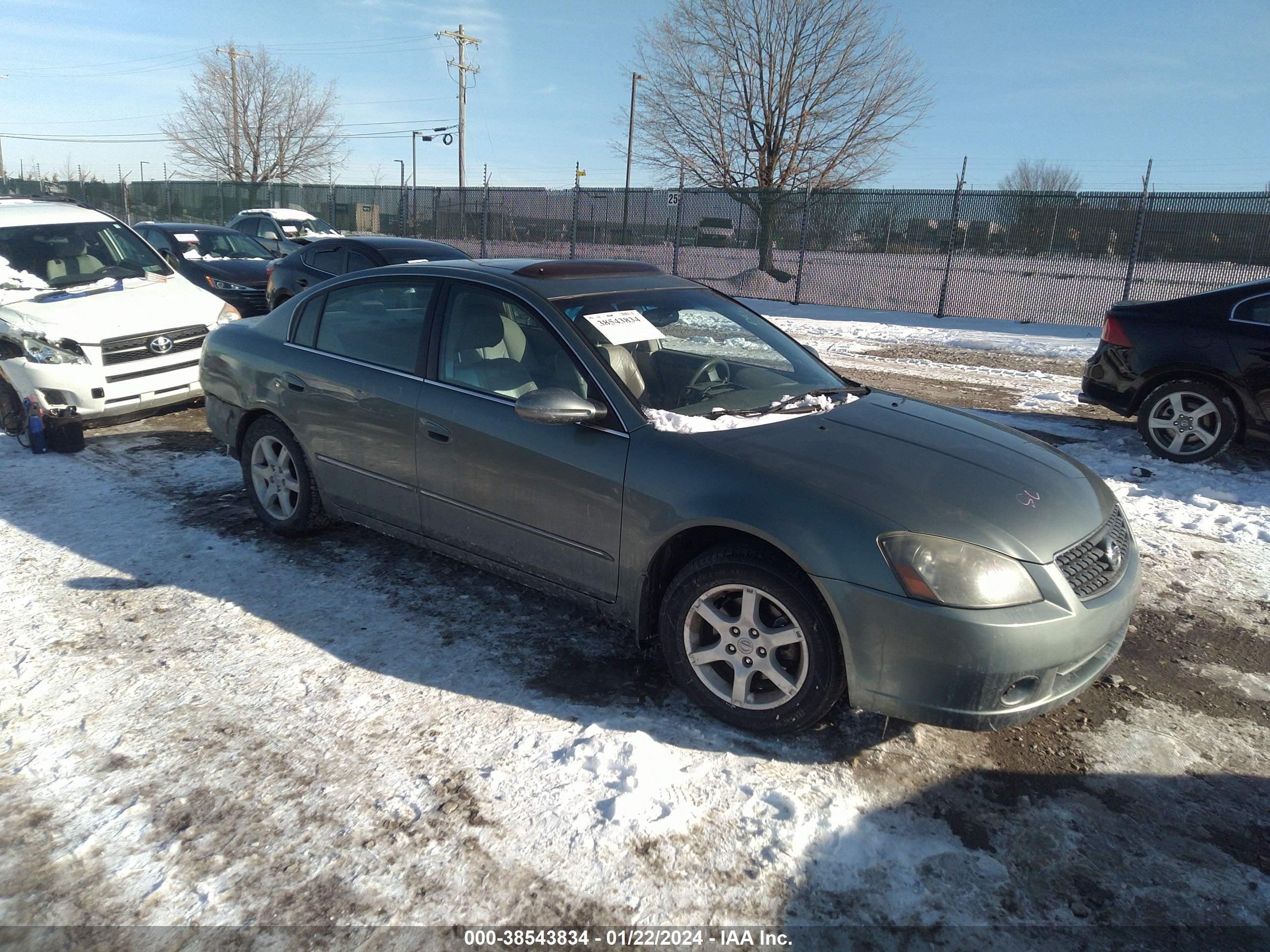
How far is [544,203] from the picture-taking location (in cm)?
2231

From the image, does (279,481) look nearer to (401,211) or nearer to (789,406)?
(789,406)

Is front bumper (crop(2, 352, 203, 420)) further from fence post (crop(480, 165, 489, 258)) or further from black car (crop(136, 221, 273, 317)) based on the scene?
fence post (crop(480, 165, 489, 258))

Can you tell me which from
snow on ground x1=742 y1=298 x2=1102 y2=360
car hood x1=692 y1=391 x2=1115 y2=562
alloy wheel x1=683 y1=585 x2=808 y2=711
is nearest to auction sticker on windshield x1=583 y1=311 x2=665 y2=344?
car hood x1=692 y1=391 x2=1115 y2=562

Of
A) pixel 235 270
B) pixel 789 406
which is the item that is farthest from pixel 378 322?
pixel 235 270

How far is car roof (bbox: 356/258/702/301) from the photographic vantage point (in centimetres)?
401

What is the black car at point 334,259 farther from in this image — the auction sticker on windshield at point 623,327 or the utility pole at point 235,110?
the utility pole at point 235,110

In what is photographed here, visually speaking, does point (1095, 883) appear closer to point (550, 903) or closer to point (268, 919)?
point (550, 903)

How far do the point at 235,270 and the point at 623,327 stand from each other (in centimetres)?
992

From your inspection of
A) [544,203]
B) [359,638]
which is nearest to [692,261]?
[544,203]

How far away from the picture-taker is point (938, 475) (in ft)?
10.6

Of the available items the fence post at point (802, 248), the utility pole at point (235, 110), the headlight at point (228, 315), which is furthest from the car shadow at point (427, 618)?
the utility pole at point (235, 110)

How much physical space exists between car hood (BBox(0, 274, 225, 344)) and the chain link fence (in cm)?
1016

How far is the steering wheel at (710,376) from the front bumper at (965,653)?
4.06 ft

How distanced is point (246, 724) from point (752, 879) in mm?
1966
